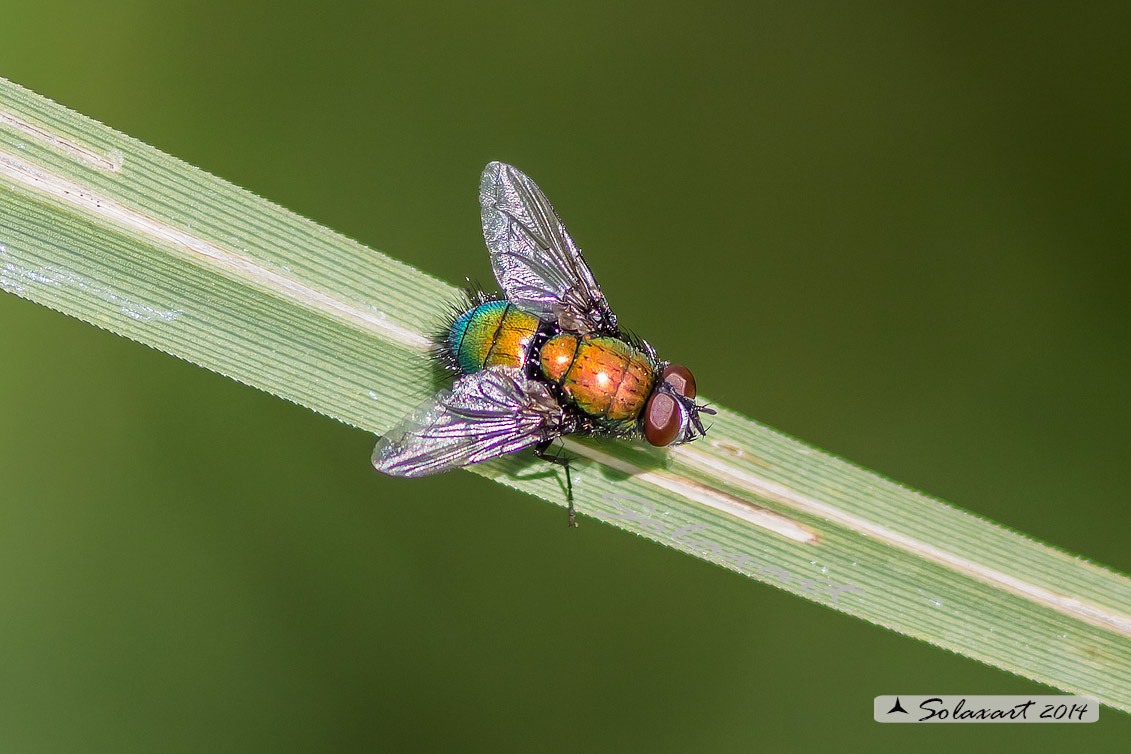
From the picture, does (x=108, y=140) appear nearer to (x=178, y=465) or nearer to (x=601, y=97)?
(x=178, y=465)

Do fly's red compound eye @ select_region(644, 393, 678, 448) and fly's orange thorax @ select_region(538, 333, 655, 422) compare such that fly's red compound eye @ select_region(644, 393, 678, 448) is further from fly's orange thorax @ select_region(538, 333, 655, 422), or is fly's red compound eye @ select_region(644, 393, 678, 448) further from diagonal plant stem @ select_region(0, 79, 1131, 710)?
diagonal plant stem @ select_region(0, 79, 1131, 710)

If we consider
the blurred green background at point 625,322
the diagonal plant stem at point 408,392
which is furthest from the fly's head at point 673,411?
the blurred green background at point 625,322

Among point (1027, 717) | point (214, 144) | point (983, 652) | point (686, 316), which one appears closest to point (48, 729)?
point (214, 144)

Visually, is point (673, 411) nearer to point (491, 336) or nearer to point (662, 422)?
point (662, 422)

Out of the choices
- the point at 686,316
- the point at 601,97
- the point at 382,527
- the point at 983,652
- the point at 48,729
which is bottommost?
the point at 48,729

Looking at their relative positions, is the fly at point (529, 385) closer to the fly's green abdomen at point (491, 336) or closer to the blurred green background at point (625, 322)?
the fly's green abdomen at point (491, 336)

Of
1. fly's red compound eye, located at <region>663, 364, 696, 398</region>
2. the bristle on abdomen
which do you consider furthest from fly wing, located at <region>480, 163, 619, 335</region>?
fly's red compound eye, located at <region>663, 364, 696, 398</region>

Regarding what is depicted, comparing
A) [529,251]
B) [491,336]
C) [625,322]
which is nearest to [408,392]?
[491,336]
